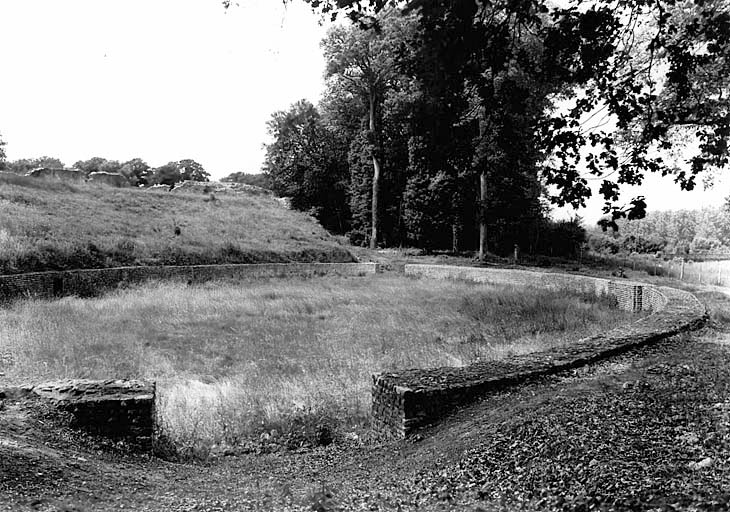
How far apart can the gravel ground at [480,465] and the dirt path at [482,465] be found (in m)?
0.01

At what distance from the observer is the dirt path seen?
3.55 metres

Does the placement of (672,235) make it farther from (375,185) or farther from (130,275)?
(130,275)

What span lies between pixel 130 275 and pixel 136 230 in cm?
681

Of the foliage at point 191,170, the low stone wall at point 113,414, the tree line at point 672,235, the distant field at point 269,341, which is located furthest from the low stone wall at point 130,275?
the foliage at point 191,170

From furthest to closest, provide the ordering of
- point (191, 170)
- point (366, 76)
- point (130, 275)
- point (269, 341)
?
point (191, 170) → point (366, 76) → point (130, 275) → point (269, 341)

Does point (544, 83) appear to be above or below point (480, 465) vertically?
above

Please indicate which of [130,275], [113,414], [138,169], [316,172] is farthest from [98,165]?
[113,414]

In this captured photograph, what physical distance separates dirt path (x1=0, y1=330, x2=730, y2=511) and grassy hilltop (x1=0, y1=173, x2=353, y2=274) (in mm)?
16664

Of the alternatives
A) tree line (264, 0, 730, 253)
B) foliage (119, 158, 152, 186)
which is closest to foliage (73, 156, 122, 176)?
foliage (119, 158, 152, 186)

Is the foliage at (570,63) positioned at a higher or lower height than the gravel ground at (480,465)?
higher

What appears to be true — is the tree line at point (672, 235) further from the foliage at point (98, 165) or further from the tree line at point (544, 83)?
the foliage at point (98, 165)

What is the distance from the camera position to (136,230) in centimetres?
2869

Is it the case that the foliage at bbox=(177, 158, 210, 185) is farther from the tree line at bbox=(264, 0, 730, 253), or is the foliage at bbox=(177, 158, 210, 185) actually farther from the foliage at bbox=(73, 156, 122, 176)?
the tree line at bbox=(264, 0, 730, 253)

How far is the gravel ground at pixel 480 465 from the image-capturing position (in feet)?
11.6
